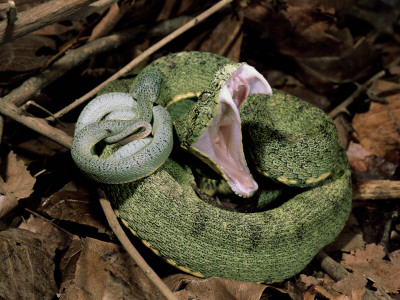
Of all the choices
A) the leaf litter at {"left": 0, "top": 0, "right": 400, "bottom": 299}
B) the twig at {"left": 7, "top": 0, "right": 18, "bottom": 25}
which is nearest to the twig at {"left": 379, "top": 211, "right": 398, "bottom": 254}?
the leaf litter at {"left": 0, "top": 0, "right": 400, "bottom": 299}

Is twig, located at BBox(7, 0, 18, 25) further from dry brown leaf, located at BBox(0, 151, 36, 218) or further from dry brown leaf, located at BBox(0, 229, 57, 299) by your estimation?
dry brown leaf, located at BBox(0, 229, 57, 299)

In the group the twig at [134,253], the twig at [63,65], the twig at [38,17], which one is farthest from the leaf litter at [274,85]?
the twig at [38,17]

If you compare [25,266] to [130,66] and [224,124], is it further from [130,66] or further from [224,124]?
[130,66]

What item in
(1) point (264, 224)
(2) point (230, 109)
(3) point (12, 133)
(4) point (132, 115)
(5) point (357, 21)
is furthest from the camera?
(5) point (357, 21)

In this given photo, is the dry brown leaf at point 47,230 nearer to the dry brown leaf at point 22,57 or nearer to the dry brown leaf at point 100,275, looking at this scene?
the dry brown leaf at point 100,275

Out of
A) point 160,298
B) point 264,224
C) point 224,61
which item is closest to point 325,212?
point 264,224

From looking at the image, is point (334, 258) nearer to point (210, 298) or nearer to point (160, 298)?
point (210, 298)

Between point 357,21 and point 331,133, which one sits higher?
point 331,133
